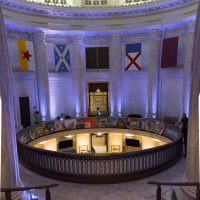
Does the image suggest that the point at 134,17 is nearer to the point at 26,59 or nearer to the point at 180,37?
the point at 180,37

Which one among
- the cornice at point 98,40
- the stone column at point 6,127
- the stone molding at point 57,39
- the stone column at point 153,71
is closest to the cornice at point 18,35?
the stone molding at point 57,39

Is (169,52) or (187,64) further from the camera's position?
(169,52)

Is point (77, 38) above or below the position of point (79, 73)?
above

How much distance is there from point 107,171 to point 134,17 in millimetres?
11039

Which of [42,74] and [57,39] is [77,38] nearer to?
[57,39]

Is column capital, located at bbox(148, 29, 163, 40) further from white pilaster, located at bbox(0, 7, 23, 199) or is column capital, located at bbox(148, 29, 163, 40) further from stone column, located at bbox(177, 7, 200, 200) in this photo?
white pilaster, located at bbox(0, 7, 23, 199)

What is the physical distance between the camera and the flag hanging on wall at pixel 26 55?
1342 centimetres

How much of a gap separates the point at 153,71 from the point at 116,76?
8.88 ft

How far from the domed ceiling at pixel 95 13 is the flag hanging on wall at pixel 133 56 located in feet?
4.72

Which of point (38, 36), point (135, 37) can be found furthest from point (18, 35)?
point (135, 37)

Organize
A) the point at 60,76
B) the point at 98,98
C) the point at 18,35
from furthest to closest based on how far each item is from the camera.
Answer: the point at 98,98, the point at 60,76, the point at 18,35

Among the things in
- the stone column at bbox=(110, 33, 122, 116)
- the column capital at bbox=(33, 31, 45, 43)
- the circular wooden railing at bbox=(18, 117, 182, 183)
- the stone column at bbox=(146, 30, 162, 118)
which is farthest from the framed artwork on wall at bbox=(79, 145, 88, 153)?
the column capital at bbox=(33, 31, 45, 43)

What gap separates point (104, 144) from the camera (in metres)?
12.7

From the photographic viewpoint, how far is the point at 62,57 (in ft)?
50.4
